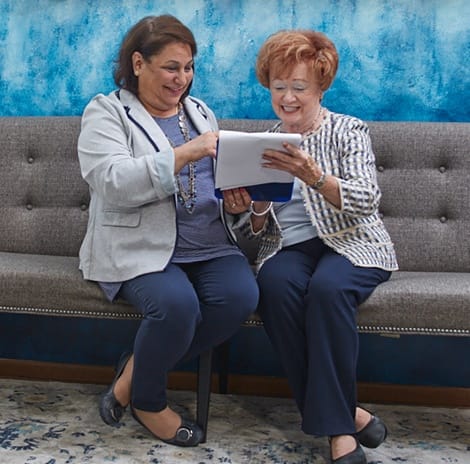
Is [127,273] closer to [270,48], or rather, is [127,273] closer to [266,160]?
[266,160]

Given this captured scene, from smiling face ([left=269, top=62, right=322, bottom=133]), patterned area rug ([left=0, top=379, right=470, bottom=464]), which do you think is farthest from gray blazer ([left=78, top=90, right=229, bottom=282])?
patterned area rug ([left=0, top=379, right=470, bottom=464])

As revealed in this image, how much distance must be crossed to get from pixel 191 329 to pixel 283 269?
31 cm

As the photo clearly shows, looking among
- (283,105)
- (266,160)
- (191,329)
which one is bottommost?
(191,329)

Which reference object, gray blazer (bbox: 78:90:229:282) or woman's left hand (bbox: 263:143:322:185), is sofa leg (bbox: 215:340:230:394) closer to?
gray blazer (bbox: 78:90:229:282)

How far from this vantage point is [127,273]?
2146mm

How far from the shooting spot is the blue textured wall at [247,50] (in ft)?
9.08

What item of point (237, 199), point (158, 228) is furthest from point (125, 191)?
point (237, 199)

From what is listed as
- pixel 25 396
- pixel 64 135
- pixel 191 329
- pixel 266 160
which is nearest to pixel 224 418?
pixel 191 329

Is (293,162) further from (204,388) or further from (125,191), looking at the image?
(204,388)

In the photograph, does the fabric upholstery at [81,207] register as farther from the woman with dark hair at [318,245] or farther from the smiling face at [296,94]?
the smiling face at [296,94]

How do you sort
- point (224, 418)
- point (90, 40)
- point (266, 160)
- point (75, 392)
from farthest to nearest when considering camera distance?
point (90, 40) → point (75, 392) → point (224, 418) → point (266, 160)

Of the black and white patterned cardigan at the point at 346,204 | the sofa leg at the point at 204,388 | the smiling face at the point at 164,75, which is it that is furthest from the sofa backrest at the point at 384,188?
the sofa leg at the point at 204,388

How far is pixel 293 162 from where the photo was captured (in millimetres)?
2020

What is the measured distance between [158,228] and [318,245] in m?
0.47
